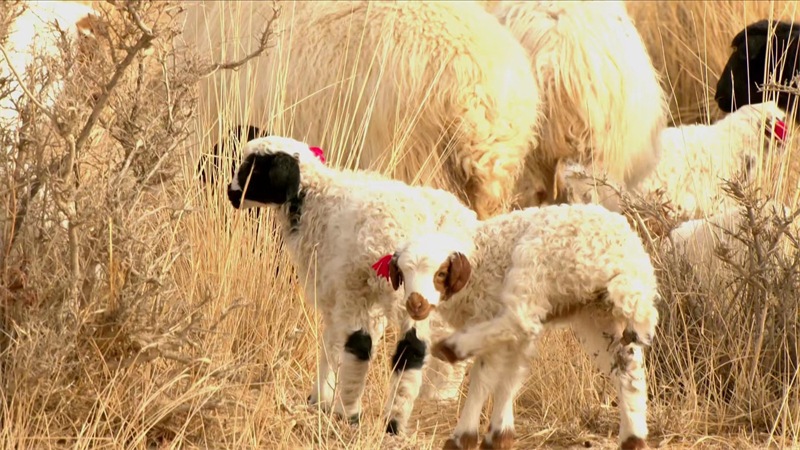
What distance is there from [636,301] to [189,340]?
1338 millimetres

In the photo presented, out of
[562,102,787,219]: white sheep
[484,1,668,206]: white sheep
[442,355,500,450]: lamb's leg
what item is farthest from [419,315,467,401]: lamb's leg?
[562,102,787,219]: white sheep

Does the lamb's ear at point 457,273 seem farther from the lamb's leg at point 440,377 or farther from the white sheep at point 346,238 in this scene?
the lamb's leg at point 440,377

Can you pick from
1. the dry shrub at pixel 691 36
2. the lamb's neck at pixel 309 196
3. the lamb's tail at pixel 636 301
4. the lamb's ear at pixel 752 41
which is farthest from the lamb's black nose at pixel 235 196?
the dry shrub at pixel 691 36

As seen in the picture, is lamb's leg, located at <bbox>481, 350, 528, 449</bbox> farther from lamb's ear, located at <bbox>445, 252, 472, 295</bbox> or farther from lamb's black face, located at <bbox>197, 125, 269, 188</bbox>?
lamb's black face, located at <bbox>197, 125, 269, 188</bbox>

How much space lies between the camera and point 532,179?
713 cm

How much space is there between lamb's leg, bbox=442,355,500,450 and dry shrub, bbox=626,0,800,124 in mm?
5203

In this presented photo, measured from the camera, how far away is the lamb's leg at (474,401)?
416 centimetres

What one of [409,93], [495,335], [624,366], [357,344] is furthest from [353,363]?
[409,93]

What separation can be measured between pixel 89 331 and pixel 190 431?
0.42m

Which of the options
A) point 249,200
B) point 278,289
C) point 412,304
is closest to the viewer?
point 412,304

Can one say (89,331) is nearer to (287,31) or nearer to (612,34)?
(287,31)

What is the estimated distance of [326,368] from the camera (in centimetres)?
469

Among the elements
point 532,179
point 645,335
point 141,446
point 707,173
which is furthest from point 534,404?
point 707,173

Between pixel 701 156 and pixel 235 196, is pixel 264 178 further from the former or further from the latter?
pixel 701 156
